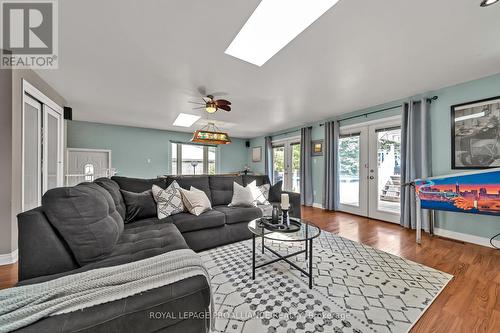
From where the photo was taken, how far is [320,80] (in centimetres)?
274

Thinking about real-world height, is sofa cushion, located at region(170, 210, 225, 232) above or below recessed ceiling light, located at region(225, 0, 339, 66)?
below

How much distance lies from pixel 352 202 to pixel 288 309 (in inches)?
144

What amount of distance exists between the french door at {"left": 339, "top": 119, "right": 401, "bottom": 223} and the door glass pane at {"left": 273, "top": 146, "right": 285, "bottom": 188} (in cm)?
222

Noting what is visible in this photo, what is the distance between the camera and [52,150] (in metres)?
3.37

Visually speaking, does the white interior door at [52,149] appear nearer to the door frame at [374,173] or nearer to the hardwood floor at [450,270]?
the hardwood floor at [450,270]

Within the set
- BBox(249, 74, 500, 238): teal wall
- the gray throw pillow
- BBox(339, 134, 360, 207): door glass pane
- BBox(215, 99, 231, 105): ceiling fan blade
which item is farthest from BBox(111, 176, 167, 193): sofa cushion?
BBox(249, 74, 500, 238): teal wall

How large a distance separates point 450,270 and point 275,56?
3.00m

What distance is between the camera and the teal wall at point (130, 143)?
531 cm

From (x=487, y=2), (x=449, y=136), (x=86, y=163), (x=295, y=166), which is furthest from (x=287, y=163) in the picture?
(x=86, y=163)

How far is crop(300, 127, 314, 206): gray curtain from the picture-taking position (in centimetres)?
533

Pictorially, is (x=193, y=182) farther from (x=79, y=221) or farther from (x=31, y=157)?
(x=31, y=157)

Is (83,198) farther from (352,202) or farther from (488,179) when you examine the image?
(352,202)

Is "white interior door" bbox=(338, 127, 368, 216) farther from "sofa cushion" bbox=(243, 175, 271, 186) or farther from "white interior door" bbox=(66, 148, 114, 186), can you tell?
"white interior door" bbox=(66, 148, 114, 186)

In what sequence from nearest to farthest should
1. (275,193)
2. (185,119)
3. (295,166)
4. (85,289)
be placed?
(85,289) < (275,193) < (185,119) < (295,166)
